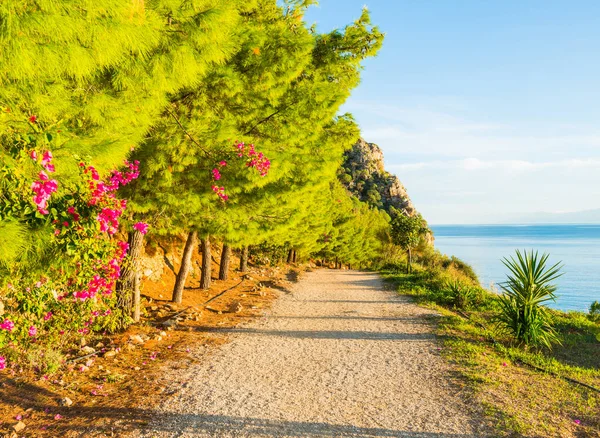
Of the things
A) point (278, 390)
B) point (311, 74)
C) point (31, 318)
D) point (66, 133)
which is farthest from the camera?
point (311, 74)

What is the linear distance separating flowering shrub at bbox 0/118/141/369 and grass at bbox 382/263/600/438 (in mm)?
5117

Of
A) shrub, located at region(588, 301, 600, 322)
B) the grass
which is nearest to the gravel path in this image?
the grass

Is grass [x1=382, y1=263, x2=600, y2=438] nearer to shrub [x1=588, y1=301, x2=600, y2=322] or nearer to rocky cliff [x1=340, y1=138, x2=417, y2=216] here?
shrub [x1=588, y1=301, x2=600, y2=322]

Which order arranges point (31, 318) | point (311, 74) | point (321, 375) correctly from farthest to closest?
point (311, 74)
point (321, 375)
point (31, 318)

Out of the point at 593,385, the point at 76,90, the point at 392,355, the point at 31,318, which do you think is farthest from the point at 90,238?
the point at 593,385

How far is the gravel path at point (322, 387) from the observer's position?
4664mm

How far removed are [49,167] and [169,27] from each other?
225cm

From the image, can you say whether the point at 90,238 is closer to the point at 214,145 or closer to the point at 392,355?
the point at 214,145

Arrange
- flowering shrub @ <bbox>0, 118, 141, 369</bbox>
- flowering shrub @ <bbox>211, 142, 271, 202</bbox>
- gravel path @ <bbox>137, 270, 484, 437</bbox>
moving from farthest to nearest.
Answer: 1. flowering shrub @ <bbox>211, 142, 271, 202</bbox>
2. gravel path @ <bbox>137, 270, 484, 437</bbox>
3. flowering shrub @ <bbox>0, 118, 141, 369</bbox>

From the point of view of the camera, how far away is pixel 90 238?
13.6ft

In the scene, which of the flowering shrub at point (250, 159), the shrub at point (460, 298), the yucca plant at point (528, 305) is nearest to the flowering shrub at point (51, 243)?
the flowering shrub at point (250, 159)

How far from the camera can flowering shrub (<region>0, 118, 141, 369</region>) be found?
3127 millimetres

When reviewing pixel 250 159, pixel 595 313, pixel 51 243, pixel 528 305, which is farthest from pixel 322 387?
pixel 595 313

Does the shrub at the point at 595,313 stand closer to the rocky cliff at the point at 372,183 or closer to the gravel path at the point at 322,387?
the gravel path at the point at 322,387
